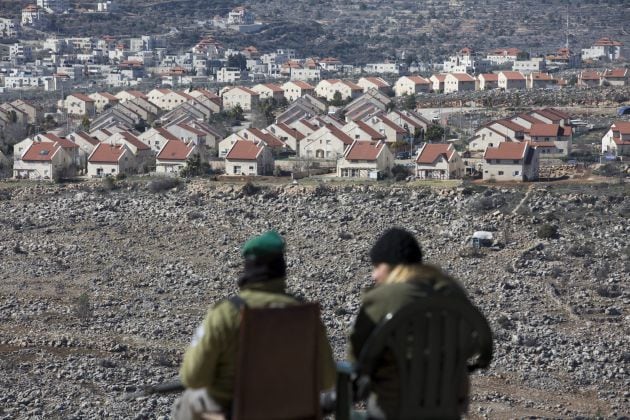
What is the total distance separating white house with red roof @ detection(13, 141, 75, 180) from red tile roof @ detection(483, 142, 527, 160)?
937 centimetres

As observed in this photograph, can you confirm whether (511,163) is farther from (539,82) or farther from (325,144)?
(539,82)

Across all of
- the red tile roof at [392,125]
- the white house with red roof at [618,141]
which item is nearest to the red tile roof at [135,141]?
the red tile roof at [392,125]

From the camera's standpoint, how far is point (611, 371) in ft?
48.2

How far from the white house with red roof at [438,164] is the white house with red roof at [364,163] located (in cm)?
78

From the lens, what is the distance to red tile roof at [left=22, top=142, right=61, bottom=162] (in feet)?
96.8

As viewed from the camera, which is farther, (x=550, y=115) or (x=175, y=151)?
(x=550, y=115)

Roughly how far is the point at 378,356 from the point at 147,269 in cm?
1674

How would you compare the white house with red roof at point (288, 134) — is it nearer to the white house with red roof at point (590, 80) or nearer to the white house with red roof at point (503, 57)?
the white house with red roof at point (590, 80)

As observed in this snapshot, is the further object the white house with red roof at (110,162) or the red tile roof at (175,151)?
the red tile roof at (175,151)

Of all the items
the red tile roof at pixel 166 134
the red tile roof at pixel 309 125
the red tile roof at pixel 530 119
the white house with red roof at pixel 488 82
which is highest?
the white house with red roof at pixel 488 82

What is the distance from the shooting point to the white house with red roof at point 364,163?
91.5ft

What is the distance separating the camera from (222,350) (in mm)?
3730

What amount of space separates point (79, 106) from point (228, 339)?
4273 centimetres

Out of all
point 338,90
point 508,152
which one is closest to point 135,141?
point 508,152
